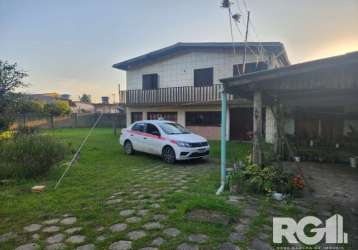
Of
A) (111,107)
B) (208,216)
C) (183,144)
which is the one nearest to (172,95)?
(183,144)

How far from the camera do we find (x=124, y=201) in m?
4.57

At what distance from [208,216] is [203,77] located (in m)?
13.1

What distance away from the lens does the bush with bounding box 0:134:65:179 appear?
6129mm

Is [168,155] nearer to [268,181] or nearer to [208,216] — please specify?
[268,181]

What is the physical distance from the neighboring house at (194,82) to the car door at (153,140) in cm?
613

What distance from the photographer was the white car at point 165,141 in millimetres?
8225

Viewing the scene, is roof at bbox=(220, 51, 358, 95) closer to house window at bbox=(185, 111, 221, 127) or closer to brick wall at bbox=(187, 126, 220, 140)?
house window at bbox=(185, 111, 221, 127)

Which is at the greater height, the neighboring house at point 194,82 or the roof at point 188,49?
the roof at point 188,49

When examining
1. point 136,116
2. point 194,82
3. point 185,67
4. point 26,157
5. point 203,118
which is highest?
point 185,67

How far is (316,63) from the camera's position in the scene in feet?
14.1

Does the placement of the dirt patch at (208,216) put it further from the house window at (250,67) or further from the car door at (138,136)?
the house window at (250,67)

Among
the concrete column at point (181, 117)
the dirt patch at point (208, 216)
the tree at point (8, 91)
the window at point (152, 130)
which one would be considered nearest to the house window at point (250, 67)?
the concrete column at point (181, 117)

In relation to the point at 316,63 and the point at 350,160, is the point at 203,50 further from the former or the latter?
the point at 316,63

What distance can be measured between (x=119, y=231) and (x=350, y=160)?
843 cm
